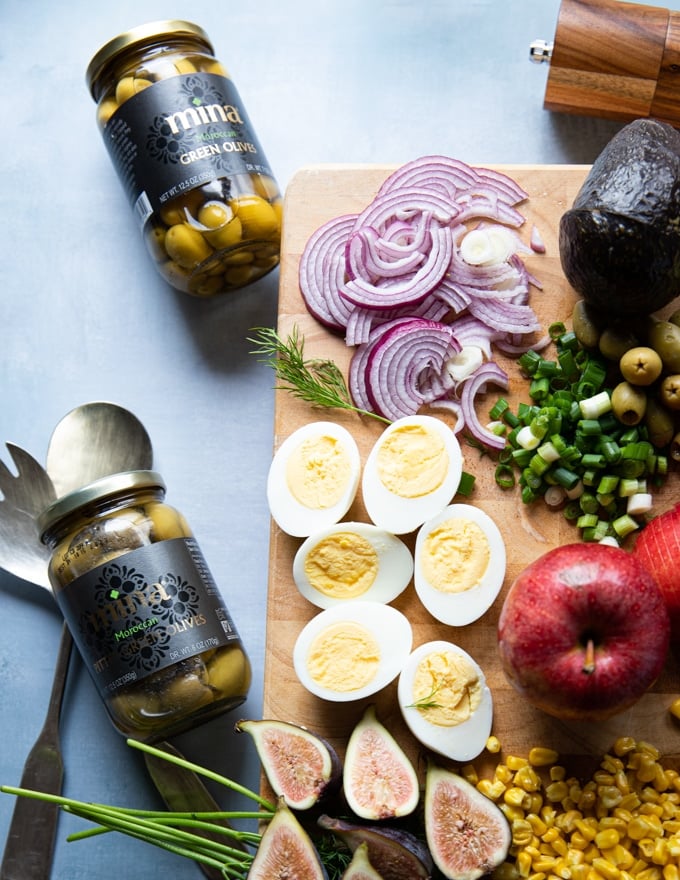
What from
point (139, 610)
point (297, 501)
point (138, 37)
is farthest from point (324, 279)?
point (139, 610)

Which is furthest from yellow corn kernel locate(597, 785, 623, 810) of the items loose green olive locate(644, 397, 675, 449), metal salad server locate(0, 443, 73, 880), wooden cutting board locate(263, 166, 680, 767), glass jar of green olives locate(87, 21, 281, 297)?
glass jar of green olives locate(87, 21, 281, 297)

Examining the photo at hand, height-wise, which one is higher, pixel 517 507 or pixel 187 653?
pixel 517 507

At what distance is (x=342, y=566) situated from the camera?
2.71 m

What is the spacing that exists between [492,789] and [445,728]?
239mm

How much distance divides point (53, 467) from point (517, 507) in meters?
1.54

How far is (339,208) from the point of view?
9.77ft

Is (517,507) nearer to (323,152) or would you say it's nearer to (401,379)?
(401,379)

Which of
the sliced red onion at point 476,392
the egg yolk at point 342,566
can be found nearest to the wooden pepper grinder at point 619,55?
the sliced red onion at point 476,392

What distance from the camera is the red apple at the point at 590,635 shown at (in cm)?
235

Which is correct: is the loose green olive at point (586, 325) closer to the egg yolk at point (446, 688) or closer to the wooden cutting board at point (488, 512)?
the wooden cutting board at point (488, 512)

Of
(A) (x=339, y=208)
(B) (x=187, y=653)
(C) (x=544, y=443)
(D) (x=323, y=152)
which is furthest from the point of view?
(D) (x=323, y=152)

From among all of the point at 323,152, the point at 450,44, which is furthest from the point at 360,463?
the point at 450,44

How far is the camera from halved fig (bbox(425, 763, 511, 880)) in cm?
249

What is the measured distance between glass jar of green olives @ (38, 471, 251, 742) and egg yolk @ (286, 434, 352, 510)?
0.37 metres
